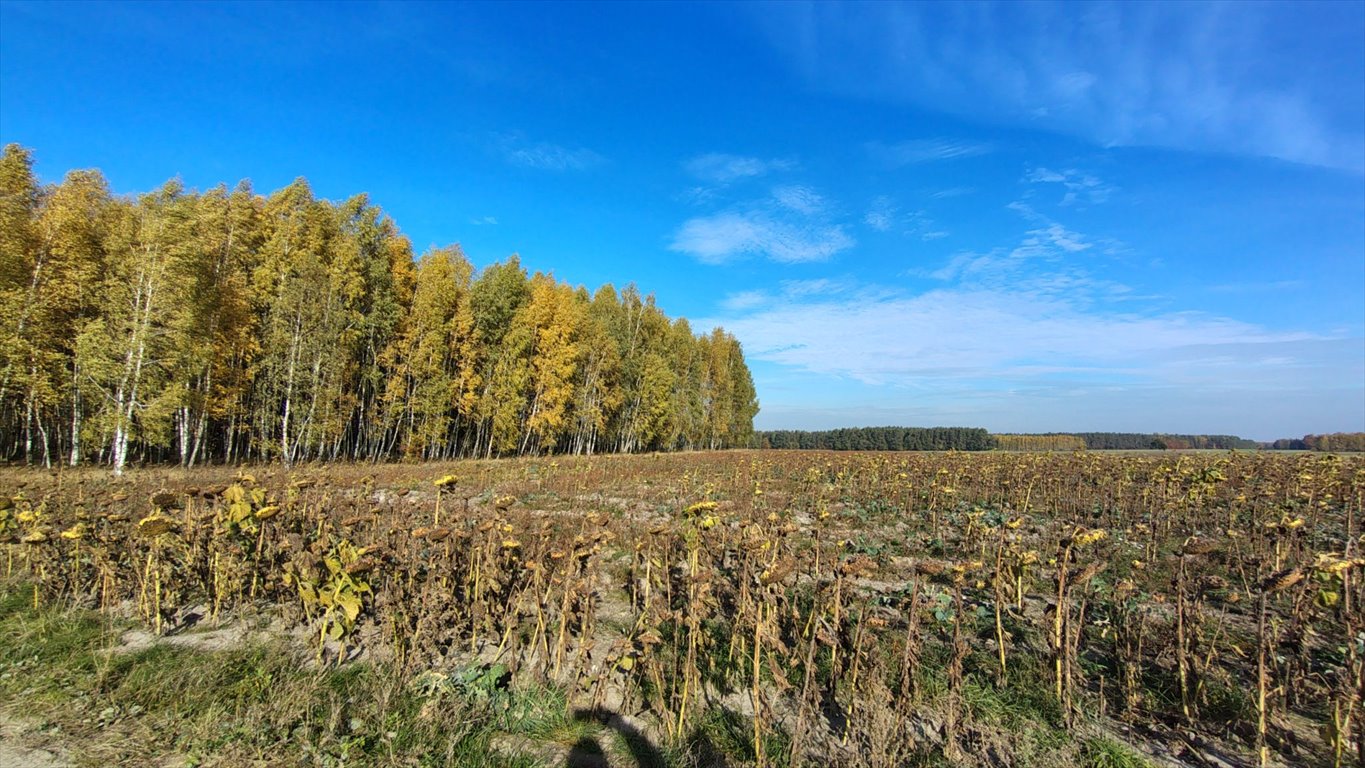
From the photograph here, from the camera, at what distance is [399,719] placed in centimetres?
364

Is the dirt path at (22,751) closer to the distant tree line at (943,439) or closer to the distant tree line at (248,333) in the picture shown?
the distant tree line at (248,333)

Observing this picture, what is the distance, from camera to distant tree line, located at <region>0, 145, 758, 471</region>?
56.0 ft

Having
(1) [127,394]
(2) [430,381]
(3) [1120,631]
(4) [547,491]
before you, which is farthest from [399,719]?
(2) [430,381]

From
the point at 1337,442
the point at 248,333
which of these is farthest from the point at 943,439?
the point at 248,333

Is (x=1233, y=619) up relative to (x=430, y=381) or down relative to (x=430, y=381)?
down

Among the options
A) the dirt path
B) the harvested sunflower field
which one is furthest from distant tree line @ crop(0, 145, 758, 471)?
the dirt path

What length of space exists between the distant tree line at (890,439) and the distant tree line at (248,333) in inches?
2277

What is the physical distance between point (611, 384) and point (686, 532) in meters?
36.2

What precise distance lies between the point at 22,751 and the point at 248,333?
72.0ft

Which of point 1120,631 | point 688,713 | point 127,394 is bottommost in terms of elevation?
point 688,713

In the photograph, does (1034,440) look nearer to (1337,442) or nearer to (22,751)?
(1337,442)

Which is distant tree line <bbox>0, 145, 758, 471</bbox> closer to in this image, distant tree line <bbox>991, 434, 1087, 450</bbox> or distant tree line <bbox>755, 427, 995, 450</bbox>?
distant tree line <bbox>755, 427, 995, 450</bbox>

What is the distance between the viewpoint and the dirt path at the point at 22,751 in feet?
10.2

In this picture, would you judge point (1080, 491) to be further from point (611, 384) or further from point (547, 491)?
point (611, 384)
